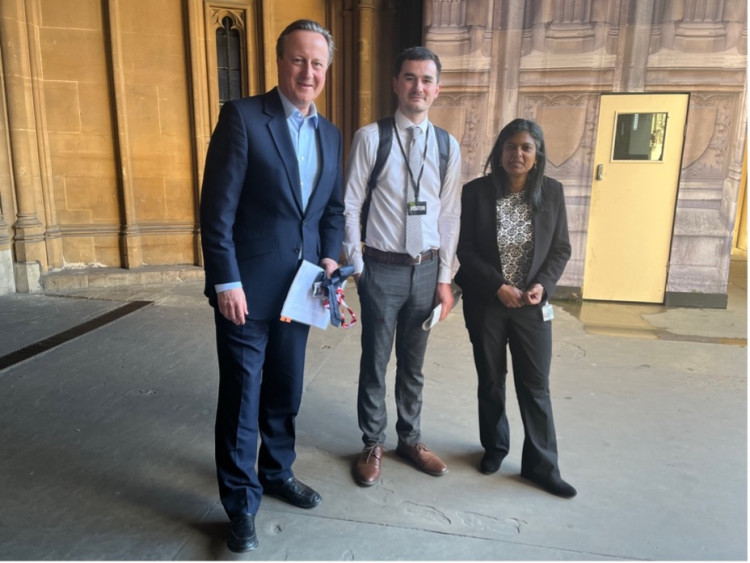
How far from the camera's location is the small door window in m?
5.89

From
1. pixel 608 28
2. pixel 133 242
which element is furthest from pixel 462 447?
pixel 133 242

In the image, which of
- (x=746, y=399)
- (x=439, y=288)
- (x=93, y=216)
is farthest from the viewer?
(x=93, y=216)

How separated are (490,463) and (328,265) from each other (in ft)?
4.20

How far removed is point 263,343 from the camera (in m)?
2.30

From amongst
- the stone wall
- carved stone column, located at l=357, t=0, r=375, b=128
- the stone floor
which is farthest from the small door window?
carved stone column, located at l=357, t=0, r=375, b=128

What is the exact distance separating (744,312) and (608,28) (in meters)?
3.31

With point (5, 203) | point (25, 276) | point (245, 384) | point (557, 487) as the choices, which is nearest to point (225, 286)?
point (245, 384)

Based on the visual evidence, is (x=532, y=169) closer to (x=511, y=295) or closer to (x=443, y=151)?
(x=443, y=151)

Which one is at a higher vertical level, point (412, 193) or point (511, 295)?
point (412, 193)

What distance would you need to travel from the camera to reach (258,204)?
2189mm

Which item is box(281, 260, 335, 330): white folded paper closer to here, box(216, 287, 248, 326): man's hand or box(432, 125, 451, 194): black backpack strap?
box(216, 287, 248, 326): man's hand

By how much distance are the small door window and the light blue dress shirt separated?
472 cm

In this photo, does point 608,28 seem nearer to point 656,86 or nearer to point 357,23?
point 656,86

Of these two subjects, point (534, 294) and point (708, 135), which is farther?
point (708, 135)
